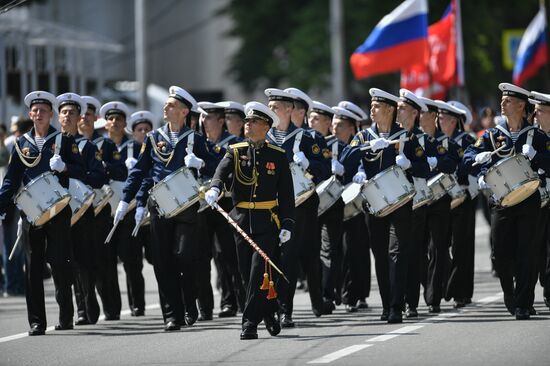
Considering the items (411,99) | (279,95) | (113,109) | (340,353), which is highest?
(113,109)

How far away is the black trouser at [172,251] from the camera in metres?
14.4

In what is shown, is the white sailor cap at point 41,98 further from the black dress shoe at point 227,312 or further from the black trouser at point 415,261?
the black trouser at point 415,261

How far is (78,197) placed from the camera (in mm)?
14828

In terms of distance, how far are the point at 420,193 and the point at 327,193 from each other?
4.16 ft

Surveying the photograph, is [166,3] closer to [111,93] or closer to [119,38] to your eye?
[119,38]

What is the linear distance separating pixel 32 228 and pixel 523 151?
464cm

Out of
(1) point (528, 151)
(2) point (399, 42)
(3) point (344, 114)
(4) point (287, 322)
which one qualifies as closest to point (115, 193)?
(3) point (344, 114)

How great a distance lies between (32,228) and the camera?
14.4 metres

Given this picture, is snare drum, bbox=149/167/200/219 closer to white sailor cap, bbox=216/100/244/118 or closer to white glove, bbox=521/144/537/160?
white sailor cap, bbox=216/100/244/118

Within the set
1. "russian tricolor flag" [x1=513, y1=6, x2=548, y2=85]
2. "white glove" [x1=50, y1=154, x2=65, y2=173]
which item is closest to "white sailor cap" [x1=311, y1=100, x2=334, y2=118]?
"white glove" [x1=50, y1=154, x2=65, y2=173]


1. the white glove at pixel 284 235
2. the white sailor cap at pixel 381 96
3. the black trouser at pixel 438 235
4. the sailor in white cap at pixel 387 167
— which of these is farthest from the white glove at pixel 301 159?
the white glove at pixel 284 235

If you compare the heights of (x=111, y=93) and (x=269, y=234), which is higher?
(x=111, y=93)

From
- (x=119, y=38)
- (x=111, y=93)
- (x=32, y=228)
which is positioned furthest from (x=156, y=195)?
(x=119, y=38)

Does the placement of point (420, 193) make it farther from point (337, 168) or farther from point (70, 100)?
point (70, 100)
